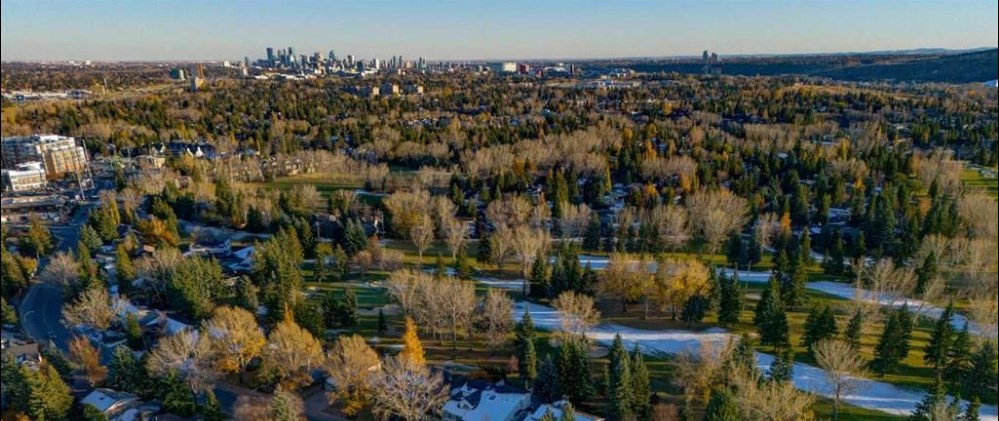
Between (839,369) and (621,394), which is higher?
(839,369)

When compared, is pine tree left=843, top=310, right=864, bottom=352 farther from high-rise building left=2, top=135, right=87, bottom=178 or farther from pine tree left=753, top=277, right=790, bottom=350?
high-rise building left=2, top=135, right=87, bottom=178

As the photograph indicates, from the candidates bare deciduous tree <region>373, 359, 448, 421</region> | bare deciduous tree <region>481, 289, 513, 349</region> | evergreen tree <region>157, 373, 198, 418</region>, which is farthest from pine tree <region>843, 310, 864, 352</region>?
evergreen tree <region>157, 373, 198, 418</region>

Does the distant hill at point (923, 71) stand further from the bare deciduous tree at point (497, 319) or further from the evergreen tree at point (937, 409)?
the bare deciduous tree at point (497, 319)

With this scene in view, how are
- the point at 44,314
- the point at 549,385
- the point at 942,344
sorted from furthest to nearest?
the point at 44,314 → the point at 942,344 → the point at 549,385

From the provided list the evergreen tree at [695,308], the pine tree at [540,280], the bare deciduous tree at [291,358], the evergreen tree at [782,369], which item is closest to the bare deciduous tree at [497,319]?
the pine tree at [540,280]

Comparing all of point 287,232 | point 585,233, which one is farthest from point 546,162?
point 287,232

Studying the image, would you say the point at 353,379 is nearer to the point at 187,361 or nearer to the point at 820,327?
the point at 187,361

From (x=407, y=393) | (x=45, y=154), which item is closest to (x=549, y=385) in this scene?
(x=407, y=393)
